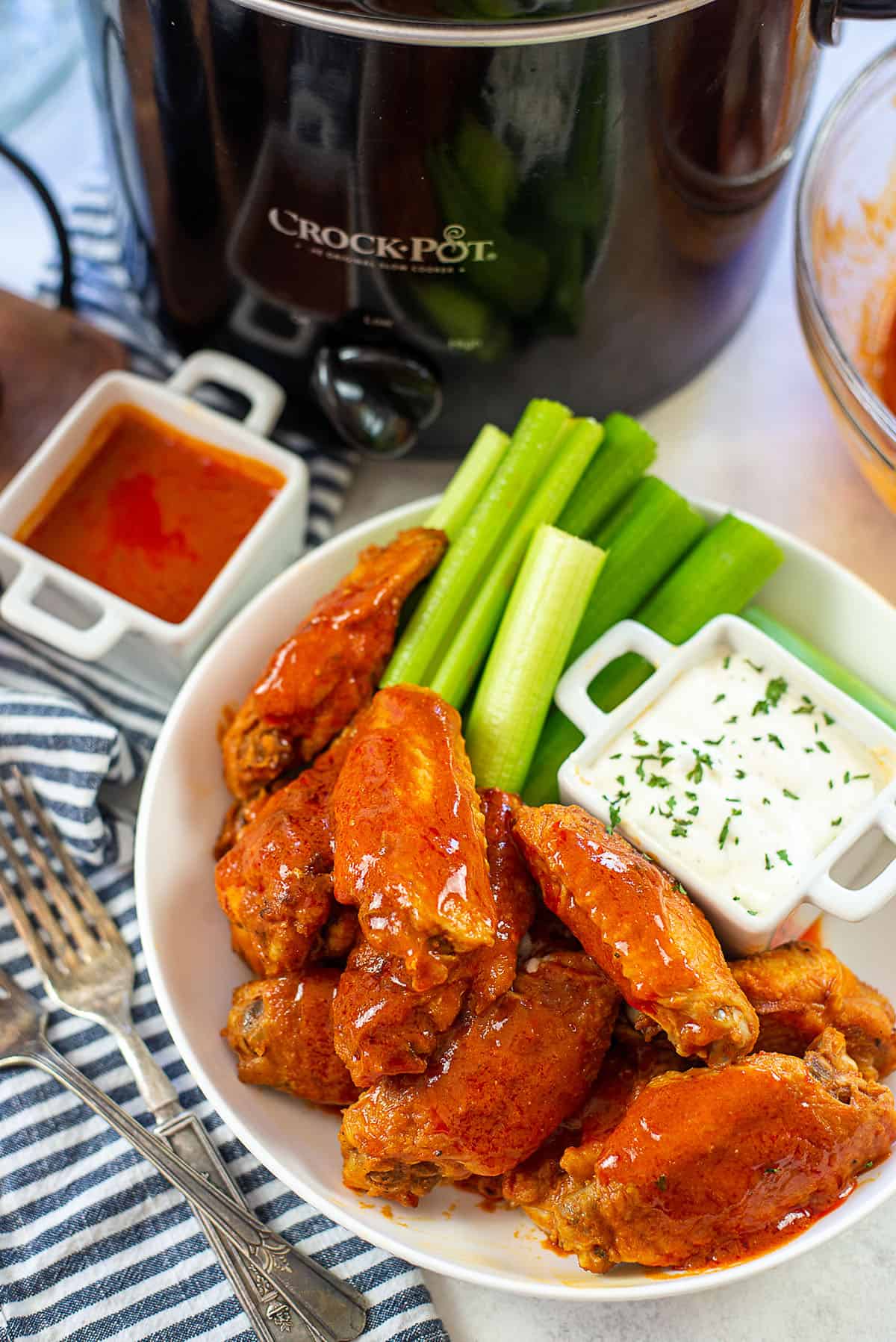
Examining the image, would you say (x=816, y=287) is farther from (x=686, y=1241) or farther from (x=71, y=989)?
(x=71, y=989)

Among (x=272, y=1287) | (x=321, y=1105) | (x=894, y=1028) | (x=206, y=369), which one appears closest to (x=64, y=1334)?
(x=272, y=1287)

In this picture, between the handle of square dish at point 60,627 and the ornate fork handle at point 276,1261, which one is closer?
the ornate fork handle at point 276,1261

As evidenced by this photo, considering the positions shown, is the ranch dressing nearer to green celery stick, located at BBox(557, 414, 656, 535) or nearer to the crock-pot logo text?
green celery stick, located at BBox(557, 414, 656, 535)

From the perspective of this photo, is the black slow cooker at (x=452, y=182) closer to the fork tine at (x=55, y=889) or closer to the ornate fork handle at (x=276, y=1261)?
the fork tine at (x=55, y=889)

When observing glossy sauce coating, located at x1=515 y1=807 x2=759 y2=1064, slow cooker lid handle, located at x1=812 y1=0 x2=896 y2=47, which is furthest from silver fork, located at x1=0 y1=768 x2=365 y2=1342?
slow cooker lid handle, located at x1=812 y1=0 x2=896 y2=47

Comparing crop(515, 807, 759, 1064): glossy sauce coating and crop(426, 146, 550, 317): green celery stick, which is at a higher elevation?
crop(426, 146, 550, 317): green celery stick

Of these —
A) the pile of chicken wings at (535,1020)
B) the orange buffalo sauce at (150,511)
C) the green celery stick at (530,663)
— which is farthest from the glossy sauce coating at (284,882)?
the orange buffalo sauce at (150,511)

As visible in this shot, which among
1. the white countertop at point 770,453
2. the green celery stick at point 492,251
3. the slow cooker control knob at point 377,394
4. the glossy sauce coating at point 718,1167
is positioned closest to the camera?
the glossy sauce coating at point 718,1167
